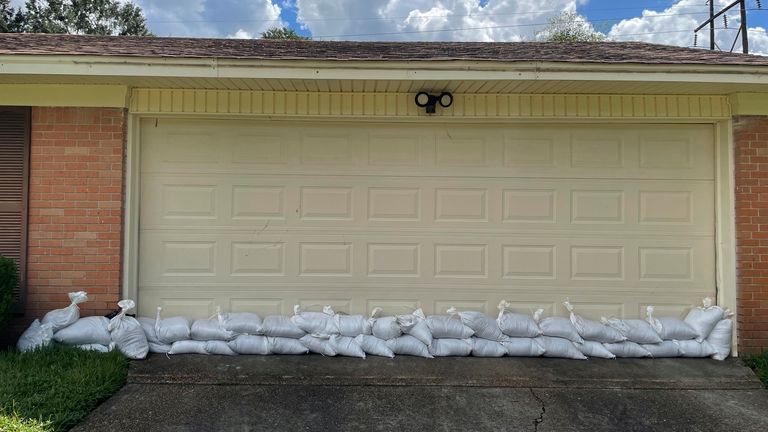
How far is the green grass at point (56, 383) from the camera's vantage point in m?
2.95

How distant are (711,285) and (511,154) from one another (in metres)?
2.41

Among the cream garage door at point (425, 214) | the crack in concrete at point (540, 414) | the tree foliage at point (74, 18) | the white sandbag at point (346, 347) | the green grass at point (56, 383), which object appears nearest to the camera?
the green grass at point (56, 383)

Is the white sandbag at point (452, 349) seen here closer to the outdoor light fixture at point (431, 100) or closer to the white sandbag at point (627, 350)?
the white sandbag at point (627, 350)

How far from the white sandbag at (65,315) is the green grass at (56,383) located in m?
0.22

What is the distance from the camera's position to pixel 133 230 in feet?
14.2

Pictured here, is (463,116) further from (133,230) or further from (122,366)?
(122,366)

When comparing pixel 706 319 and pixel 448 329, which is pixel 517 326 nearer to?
pixel 448 329

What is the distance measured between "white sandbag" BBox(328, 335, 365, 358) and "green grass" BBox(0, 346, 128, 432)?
1768mm

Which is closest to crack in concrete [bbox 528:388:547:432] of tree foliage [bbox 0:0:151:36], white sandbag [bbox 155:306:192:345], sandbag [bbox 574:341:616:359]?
sandbag [bbox 574:341:616:359]

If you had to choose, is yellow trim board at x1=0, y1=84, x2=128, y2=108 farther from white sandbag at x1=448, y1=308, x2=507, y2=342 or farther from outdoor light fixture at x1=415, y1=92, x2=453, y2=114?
white sandbag at x1=448, y1=308, x2=507, y2=342

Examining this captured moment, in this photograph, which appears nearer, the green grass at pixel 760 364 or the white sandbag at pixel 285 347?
the green grass at pixel 760 364

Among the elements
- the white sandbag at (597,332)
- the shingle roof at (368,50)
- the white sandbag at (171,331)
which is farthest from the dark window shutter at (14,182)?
the white sandbag at (597,332)

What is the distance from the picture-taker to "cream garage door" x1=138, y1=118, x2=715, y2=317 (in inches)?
175

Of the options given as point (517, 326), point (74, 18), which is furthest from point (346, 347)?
point (74, 18)
